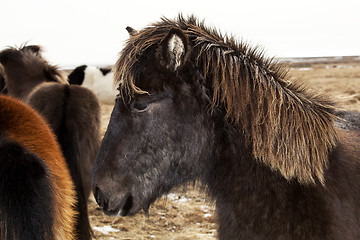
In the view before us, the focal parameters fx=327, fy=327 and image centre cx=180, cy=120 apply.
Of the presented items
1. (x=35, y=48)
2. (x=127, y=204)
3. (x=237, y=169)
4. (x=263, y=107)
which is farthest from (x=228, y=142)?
(x=35, y=48)

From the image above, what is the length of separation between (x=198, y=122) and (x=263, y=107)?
0.38 m

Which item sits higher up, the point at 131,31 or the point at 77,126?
the point at 131,31

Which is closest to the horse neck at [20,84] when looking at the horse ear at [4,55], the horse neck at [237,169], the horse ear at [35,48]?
the horse ear at [4,55]

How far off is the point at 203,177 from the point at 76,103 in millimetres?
2399

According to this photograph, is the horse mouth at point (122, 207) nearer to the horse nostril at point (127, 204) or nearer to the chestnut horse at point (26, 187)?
the horse nostril at point (127, 204)

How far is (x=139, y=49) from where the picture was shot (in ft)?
6.40

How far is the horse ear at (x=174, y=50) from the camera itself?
1779 mm

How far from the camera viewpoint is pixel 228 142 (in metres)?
1.95

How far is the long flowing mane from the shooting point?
1.85 metres

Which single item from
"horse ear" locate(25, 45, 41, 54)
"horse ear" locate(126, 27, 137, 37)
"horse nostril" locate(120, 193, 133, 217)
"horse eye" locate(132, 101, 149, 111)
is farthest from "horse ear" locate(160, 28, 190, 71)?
"horse ear" locate(25, 45, 41, 54)

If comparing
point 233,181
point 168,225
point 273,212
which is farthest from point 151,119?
point 168,225

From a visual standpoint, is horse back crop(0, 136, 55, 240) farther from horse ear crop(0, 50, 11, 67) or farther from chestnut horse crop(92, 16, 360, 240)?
horse ear crop(0, 50, 11, 67)

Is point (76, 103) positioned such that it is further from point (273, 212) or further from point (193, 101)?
point (273, 212)

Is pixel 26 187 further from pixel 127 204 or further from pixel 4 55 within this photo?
pixel 4 55
